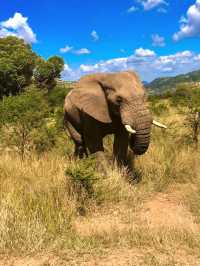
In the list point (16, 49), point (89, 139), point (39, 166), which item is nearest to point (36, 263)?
point (39, 166)

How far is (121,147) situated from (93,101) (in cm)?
106

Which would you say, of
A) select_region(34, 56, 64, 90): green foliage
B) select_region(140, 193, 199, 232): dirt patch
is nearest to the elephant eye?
select_region(140, 193, 199, 232): dirt patch

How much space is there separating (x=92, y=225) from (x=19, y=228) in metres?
1.07

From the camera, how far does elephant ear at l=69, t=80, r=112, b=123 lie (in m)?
8.17

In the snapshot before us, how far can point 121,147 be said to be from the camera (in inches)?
Result: 337

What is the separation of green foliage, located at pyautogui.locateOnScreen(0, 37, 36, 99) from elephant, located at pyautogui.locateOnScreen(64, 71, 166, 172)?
116ft

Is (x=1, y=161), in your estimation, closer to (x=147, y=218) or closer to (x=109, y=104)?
(x=109, y=104)

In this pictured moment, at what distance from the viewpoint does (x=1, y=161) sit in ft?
27.8

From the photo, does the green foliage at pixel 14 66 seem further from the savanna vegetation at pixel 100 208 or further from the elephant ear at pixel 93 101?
the elephant ear at pixel 93 101

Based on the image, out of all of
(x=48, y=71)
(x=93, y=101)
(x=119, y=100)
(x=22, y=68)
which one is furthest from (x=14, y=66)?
(x=119, y=100)

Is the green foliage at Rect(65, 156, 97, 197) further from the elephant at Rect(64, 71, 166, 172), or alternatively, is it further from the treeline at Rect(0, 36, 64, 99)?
the treeline at Rect(0, 36, 64, 99)

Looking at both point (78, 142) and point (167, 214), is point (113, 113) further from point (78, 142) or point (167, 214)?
point (167, 214)

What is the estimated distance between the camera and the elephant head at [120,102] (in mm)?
Result: 7293

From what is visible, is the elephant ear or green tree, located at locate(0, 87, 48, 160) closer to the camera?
the elephant ear
